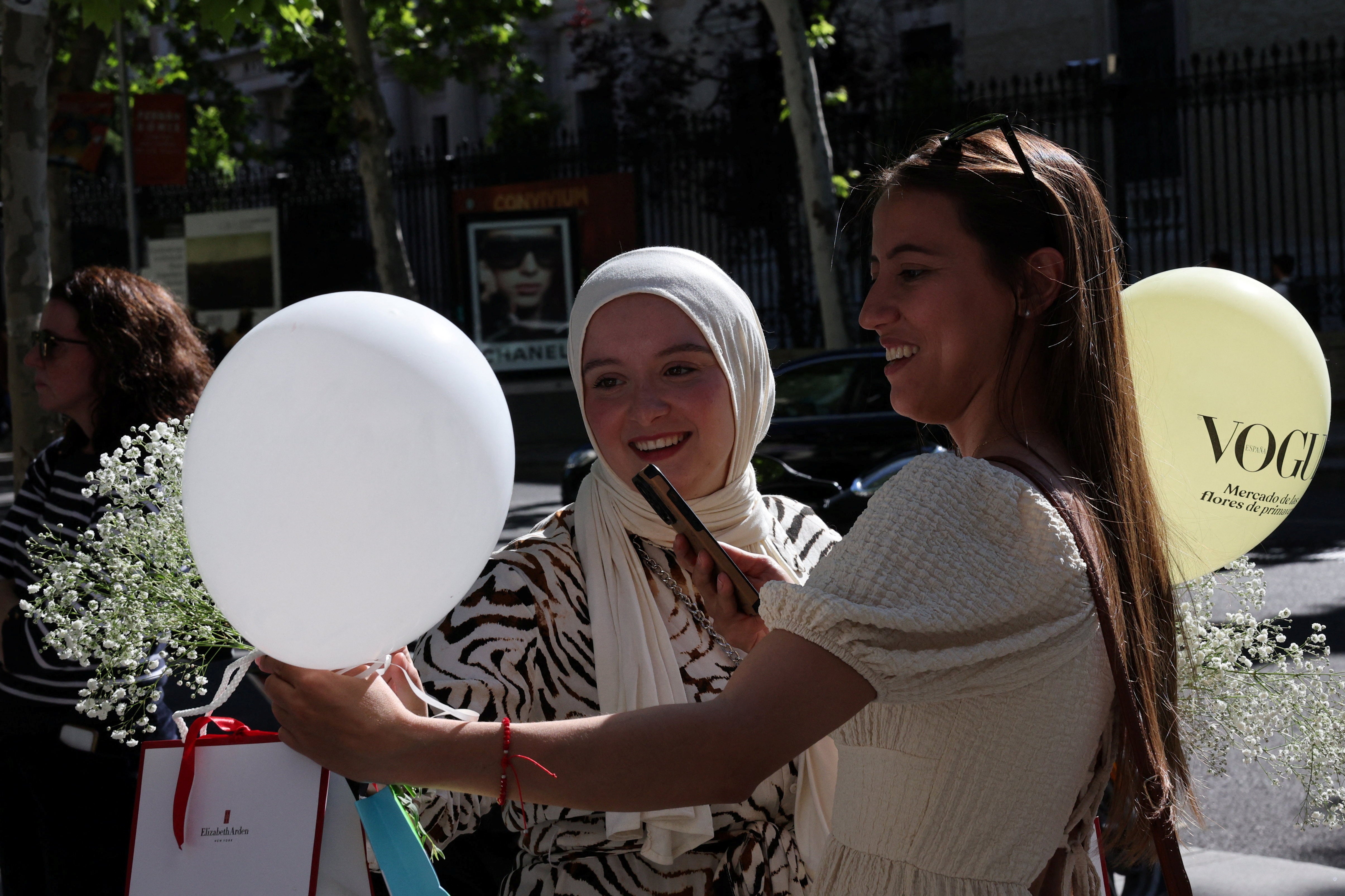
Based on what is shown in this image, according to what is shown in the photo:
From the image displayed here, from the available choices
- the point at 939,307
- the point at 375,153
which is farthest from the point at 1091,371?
the point at 375,153

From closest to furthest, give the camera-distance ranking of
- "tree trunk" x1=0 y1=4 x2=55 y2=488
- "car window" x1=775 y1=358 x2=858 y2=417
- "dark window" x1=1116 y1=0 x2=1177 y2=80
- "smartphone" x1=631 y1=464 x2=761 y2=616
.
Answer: "smartphone" x1=631 y1=464 x2=761 y2=616 → "tree trunk" x1=0 y1=4 x2=55 y2=488 → "car window" x1=775 y1=358 x2=858 y2=417 → "dark window" x1=1116 y1=0 x2=1177 y2=80

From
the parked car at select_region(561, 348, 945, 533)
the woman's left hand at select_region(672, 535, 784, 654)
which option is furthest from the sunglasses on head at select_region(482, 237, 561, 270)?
the woman's left hand at select_region(672, 535, 784, 654)

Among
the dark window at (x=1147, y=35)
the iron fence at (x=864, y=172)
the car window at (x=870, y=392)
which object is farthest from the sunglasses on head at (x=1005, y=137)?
the dark window at (x=1147, y=35)

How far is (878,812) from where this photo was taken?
142 cm

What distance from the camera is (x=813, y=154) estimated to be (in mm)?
12539

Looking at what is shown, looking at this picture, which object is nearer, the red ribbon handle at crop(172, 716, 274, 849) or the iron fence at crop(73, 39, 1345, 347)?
the red ribbon handle at crop(172, 716, 274, 849)

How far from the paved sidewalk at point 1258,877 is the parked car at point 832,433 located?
3.24 meters

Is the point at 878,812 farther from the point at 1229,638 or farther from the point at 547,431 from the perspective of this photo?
the point at 547,431

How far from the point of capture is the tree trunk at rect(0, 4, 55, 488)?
18.5ft

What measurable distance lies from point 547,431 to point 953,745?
1551cm

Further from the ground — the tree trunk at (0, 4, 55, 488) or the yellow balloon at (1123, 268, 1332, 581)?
the tree trunk at (0, 4, 55, 488)

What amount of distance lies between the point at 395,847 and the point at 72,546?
186cm

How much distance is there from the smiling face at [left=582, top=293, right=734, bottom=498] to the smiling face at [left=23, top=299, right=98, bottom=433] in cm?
167

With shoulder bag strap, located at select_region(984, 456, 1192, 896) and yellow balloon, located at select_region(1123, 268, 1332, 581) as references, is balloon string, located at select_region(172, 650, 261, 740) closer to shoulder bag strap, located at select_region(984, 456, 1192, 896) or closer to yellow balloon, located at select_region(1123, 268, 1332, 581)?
shoulder bag strap, located at select_region(984, 456, 1192, 896)
